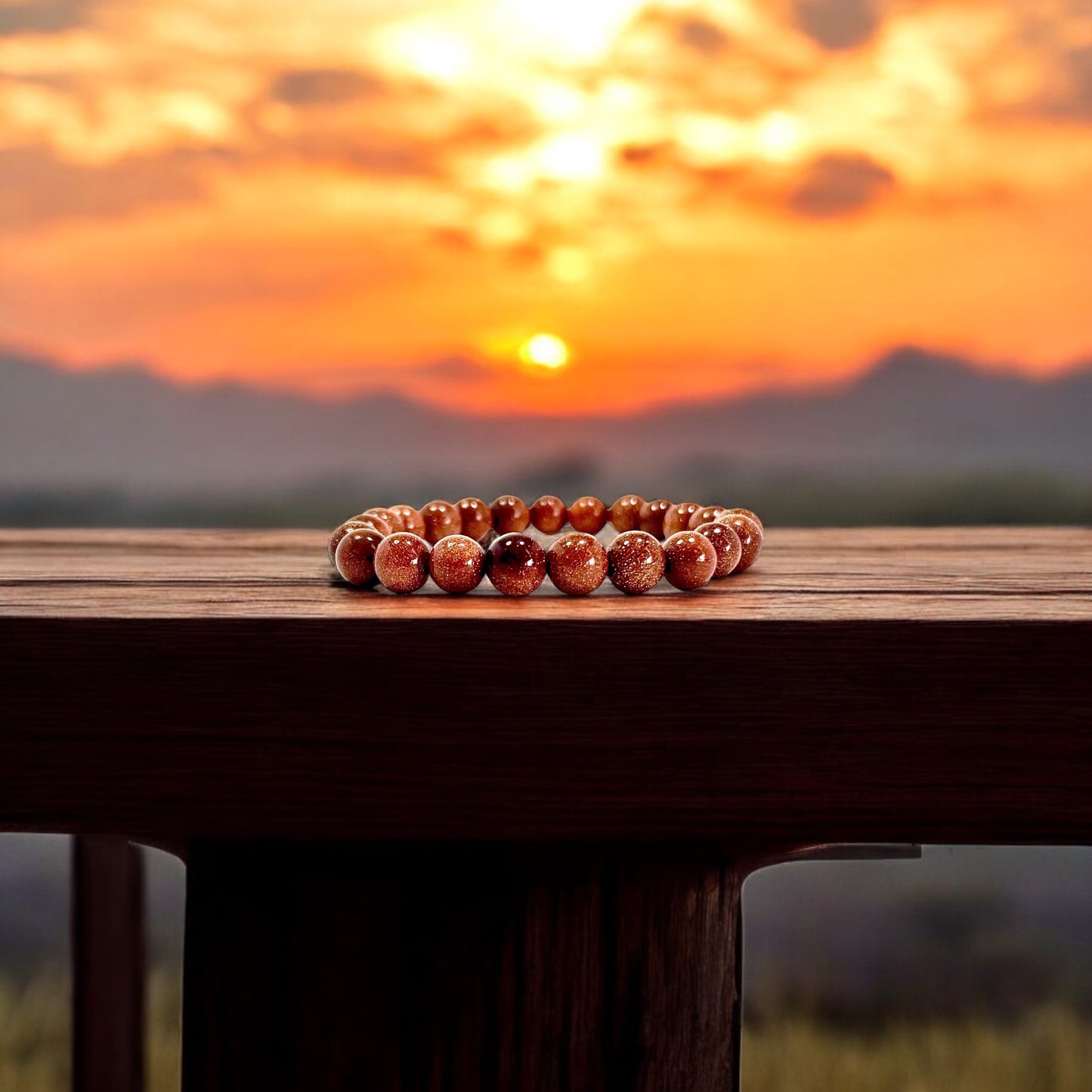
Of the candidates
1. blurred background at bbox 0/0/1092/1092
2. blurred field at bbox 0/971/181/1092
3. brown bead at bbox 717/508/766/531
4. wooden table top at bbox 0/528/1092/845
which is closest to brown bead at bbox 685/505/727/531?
brown bead at bbox 717/508/766/531

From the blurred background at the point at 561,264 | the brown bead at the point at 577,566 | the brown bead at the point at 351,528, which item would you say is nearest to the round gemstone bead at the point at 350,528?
the brown bead at the point at 351,528

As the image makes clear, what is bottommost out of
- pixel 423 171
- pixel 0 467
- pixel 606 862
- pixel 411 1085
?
pixel 411 1085

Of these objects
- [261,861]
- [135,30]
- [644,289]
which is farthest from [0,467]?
[261,861]

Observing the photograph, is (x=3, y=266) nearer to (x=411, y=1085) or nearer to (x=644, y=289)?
(x=644, y=289)

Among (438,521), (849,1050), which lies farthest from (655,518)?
(849,1050)

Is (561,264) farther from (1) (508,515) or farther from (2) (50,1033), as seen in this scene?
(2) (50,1033)

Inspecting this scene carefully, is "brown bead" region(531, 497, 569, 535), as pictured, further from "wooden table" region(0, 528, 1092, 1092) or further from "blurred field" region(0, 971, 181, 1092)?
"blurred field" region(0, 971, 181, 1092)
